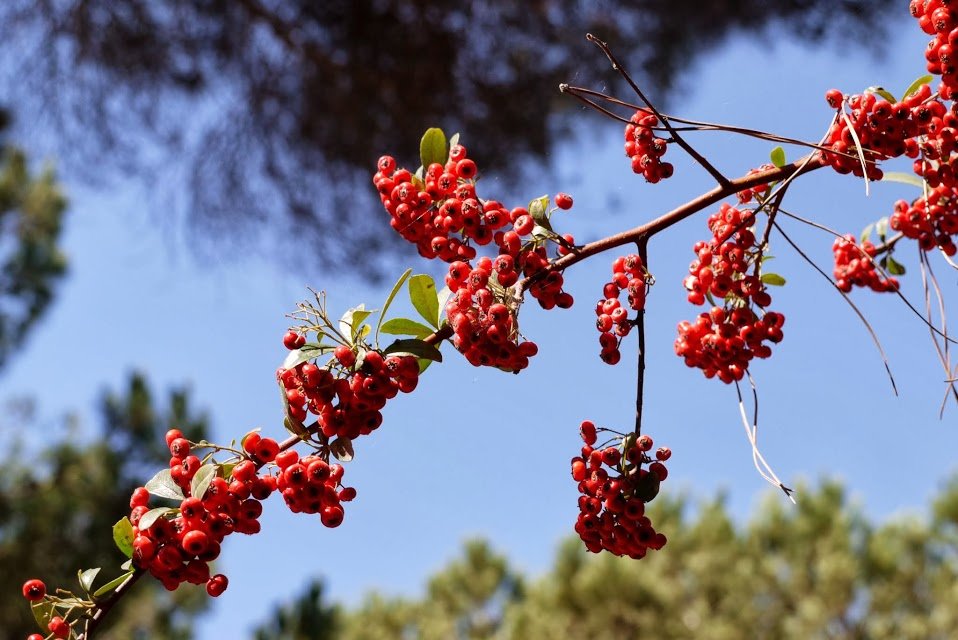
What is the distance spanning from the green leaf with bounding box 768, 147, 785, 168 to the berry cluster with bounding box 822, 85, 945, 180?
0.20ft

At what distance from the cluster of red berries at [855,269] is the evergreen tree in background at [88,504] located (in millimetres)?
4077

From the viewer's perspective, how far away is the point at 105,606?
0.69m

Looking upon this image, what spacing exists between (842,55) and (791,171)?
429cm

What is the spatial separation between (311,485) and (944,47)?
575 mm

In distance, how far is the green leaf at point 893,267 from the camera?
3.41 ft

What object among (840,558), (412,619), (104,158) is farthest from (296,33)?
(412,619)

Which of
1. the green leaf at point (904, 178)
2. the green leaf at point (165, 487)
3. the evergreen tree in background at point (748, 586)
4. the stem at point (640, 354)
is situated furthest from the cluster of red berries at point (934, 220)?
the evergreen tree in background at point (748, 586)

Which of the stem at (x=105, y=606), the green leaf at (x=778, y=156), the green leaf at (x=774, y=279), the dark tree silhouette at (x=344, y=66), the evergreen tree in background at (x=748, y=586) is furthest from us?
the evergreen tree in background at (x=748, y=586)

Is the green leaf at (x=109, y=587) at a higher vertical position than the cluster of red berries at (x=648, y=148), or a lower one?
lower

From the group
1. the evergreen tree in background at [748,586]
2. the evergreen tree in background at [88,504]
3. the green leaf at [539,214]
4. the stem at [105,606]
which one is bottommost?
the stem at [105,606]

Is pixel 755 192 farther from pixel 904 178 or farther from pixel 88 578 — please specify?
pixel 88 578

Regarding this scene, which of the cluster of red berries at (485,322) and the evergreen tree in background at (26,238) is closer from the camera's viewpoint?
the cluster of red berries at (485,322)

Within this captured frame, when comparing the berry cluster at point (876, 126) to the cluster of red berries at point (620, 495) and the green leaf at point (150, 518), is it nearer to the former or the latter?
the cluster of red berries at point (620, 495)

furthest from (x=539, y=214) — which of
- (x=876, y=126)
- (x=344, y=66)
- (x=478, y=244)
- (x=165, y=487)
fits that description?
(x=344, y=66)
